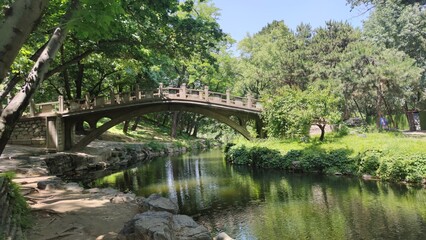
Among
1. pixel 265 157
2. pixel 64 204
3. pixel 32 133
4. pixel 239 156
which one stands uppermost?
pixel 32 133

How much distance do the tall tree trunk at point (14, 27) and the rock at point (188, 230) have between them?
4.45 meters

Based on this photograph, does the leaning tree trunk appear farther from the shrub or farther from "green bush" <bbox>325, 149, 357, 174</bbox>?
the shrub

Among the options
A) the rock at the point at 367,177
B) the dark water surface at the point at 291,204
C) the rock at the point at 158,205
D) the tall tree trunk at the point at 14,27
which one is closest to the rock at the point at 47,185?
the rock at the point at 158,205

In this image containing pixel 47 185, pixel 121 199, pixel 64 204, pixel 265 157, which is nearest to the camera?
pixel 64 204

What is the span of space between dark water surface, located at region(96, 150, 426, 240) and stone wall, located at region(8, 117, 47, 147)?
22.0ft

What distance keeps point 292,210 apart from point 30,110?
60.2ft

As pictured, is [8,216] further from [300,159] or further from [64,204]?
[300,159]

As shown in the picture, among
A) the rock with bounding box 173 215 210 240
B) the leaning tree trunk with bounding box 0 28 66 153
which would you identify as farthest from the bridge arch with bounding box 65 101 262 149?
the leaning tree trunk with bounding box 0 28 66 153

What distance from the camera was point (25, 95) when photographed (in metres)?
5.30

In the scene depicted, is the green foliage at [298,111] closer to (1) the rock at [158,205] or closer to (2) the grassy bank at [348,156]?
(2) the grassy bank at [348,156]

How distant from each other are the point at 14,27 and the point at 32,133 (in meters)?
21.5

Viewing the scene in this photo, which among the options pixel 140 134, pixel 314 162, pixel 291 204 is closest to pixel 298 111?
pixel 314 162

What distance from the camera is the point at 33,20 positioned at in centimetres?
376

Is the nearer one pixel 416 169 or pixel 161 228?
pixel 161 228
